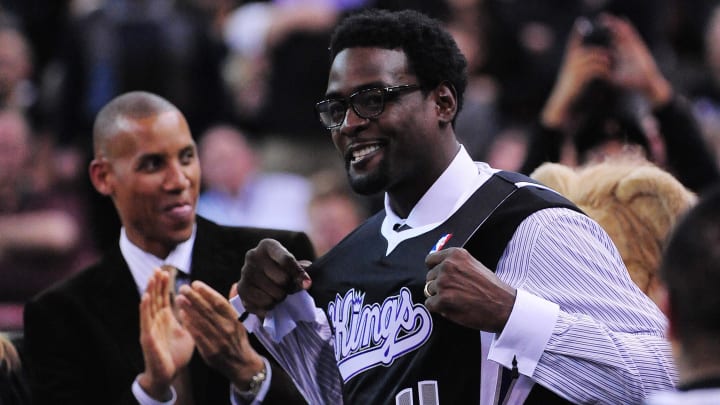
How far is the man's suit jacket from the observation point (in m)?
4.75

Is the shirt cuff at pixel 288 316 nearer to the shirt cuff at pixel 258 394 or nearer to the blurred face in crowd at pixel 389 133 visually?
the shirt cuff at pixel 258 394

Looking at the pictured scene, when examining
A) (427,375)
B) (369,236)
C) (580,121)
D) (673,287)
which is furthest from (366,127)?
(580,121)

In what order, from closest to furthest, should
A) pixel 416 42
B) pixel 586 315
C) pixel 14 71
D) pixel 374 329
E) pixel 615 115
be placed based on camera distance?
pixel 586 315 → pixel 374 329 → pixel 416 42 → pixel 615 115 → pixel 14 71

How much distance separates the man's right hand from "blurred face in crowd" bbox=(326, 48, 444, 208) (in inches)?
12.4

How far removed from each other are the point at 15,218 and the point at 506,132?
313 centimetres

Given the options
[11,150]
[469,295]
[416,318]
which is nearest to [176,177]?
[416,318]

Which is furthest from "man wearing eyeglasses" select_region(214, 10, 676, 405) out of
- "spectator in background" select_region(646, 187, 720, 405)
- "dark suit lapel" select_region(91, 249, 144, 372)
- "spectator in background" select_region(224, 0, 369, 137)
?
"spectator in background" select_region(224, 0, 369, 137)

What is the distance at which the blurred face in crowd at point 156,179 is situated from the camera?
4941mm

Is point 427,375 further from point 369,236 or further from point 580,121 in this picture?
point 580,121

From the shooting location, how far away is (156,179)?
4.95 metres

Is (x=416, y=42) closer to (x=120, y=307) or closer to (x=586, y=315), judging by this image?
(x=586, y=315)

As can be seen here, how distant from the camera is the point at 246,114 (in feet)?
33.2

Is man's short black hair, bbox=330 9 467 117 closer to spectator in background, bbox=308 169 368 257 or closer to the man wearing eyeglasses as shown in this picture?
the man wearing eyeglasses

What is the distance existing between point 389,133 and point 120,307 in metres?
1.51
